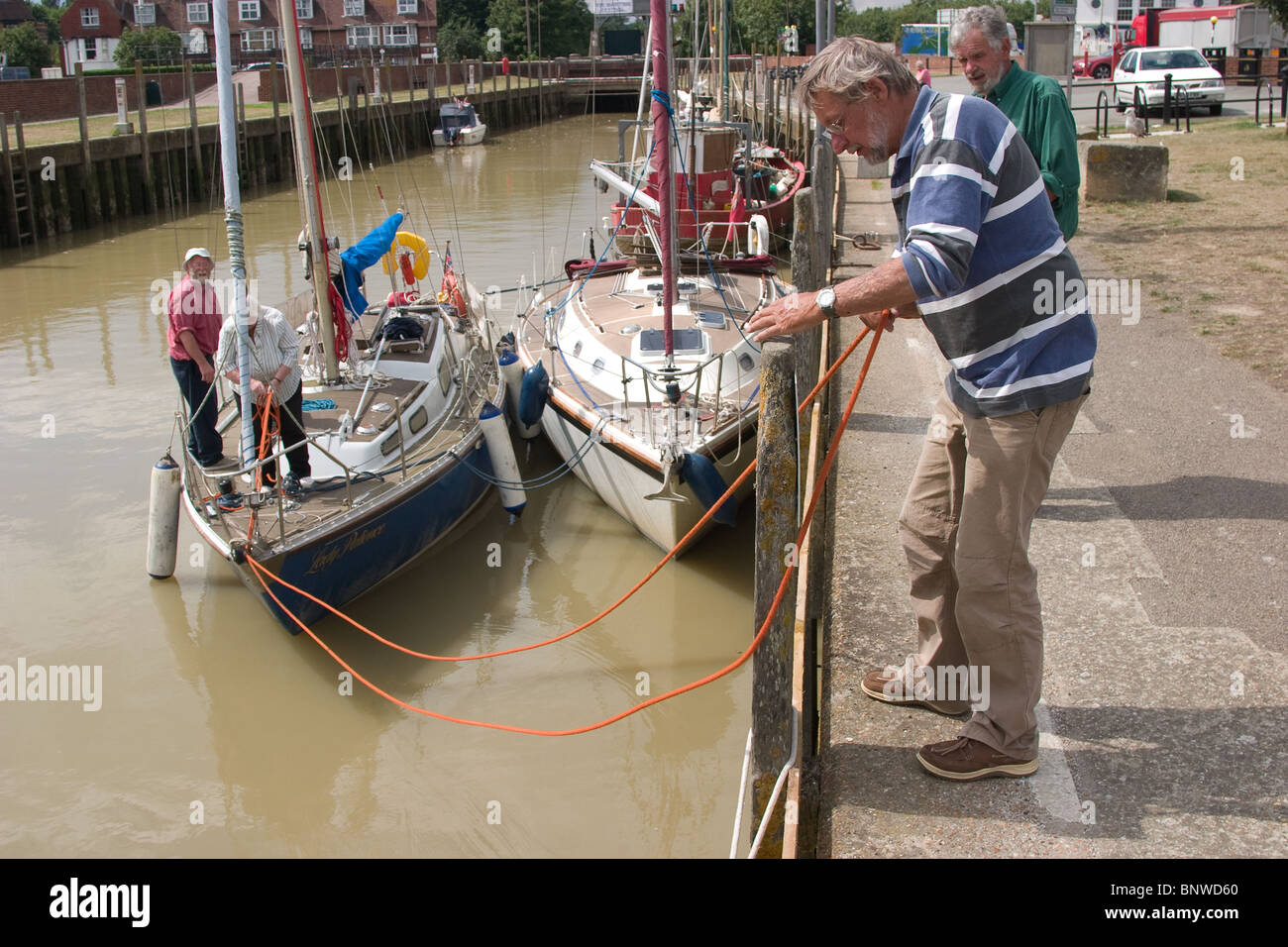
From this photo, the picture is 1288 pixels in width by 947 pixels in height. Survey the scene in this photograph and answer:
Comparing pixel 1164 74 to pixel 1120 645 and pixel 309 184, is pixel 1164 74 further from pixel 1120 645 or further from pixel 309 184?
pixel 1120 645

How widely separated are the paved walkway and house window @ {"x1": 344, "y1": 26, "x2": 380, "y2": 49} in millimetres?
70291

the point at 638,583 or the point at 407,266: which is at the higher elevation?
the point at 407,266

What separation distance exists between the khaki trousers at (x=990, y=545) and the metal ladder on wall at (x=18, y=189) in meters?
24.8

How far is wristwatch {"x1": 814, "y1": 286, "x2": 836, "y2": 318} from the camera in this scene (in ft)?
10.5

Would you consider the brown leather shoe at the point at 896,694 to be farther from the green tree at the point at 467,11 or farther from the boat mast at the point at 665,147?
the green tree at the point at 467,11

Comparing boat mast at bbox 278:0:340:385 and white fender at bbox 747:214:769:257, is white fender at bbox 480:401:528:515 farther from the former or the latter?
white fender at bbox 747:214:769:257

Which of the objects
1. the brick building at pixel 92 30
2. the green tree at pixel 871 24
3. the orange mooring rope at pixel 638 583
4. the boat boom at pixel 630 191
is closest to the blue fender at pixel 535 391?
the boat boom at pixel 630 191

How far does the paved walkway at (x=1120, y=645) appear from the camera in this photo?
11.7 ft

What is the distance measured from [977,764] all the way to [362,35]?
76369 millimetres

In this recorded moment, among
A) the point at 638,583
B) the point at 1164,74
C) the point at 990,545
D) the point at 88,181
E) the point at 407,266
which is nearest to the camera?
the point at 990,545

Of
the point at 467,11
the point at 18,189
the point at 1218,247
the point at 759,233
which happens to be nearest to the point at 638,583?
the point at 1218,247

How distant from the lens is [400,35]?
74.1 m
